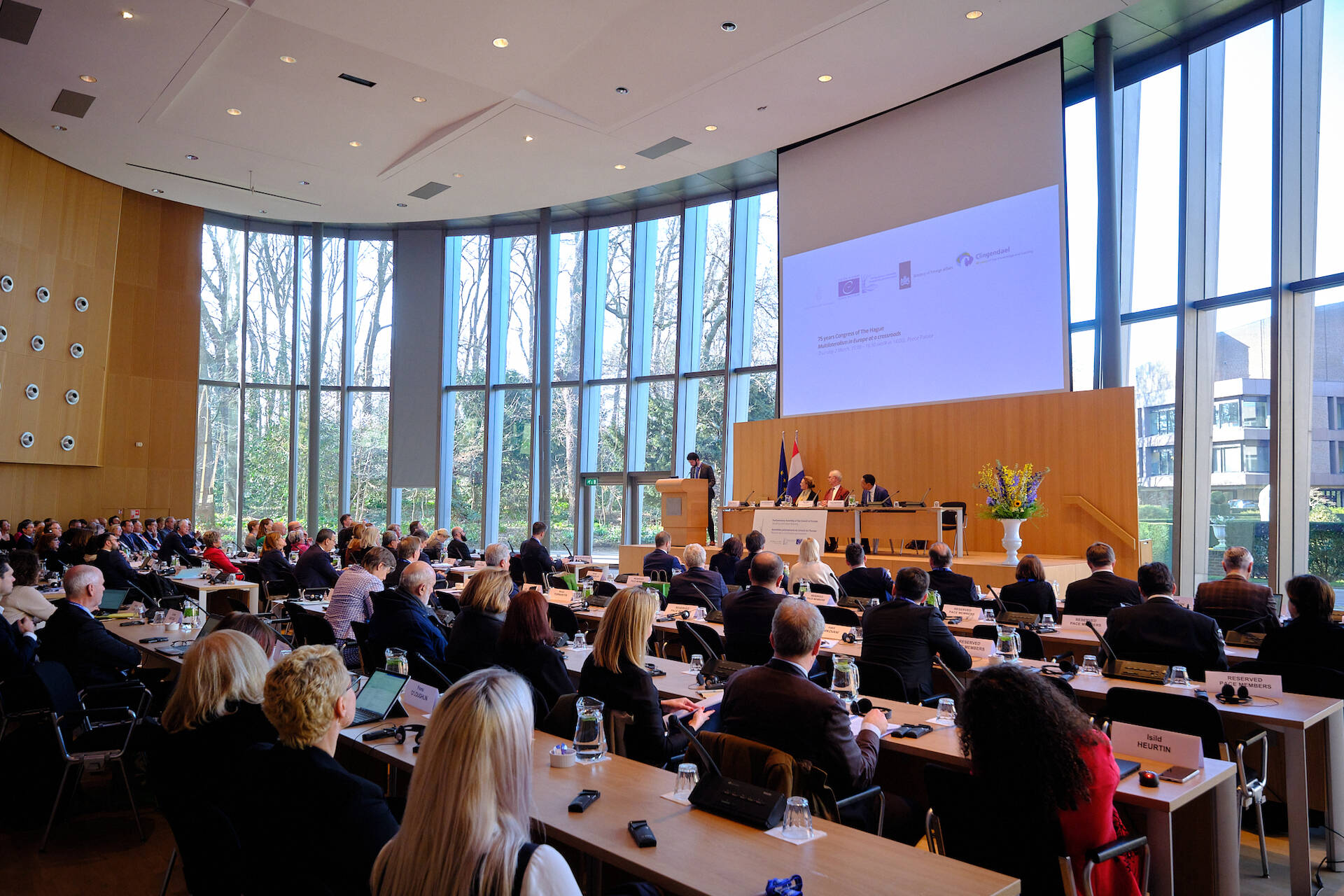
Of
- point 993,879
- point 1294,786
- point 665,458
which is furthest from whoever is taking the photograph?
point 665,458

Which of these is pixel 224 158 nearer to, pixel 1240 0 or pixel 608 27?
pixel 608 27

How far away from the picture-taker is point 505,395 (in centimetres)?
1762

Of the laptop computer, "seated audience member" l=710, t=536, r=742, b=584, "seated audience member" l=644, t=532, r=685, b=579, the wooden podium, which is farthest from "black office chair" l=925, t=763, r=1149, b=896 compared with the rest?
the wooden podium

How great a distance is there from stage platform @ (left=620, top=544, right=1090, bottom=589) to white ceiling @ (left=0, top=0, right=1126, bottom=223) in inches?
238

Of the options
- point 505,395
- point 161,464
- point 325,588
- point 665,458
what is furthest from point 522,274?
point 325,588

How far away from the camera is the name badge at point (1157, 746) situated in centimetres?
296

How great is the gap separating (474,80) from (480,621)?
8.53 m

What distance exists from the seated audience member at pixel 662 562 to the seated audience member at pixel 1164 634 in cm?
481

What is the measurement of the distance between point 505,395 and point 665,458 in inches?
158

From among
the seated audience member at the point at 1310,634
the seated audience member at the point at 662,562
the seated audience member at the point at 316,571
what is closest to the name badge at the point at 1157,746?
the seated audience member at the point at 1310,634

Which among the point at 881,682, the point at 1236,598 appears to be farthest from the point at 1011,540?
the point at 881,682

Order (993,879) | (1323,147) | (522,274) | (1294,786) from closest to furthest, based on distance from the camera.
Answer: (993,879) < (1294,786) < (1323,147) < (522,274)

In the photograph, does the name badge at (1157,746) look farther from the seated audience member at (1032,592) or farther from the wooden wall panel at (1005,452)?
the wooden wall panel at (1005,452)

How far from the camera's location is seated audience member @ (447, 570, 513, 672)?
14.8ft
